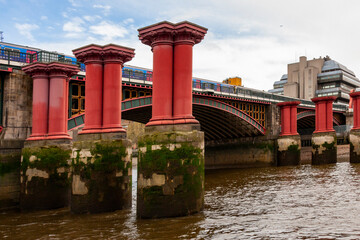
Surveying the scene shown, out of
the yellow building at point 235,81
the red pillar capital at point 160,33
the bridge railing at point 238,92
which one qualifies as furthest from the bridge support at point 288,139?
the yellow building at point 235,81

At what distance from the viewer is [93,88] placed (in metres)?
15.0

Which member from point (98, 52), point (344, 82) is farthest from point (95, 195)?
point (344, 82)

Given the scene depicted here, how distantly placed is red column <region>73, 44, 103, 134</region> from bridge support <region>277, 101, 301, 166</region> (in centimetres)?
2690

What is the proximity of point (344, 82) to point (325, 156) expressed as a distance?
55.6 metres

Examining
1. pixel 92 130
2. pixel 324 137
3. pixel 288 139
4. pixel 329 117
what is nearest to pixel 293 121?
pixel 288 139

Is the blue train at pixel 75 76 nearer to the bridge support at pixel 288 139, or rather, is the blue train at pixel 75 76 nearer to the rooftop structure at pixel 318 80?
the bridge support at pixel 288 139

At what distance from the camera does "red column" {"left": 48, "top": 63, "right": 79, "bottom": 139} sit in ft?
56.5

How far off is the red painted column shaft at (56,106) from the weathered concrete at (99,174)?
3.24m

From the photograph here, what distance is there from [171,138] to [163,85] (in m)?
1.90

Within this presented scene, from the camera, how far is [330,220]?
11.1 metres

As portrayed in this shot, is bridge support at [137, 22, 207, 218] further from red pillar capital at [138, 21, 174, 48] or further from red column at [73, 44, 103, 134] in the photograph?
red column at [73, 44, 103, 134]

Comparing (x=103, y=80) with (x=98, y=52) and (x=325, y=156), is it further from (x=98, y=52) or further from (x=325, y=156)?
(x=325, y=156)

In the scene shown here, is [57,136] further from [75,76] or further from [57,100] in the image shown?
[75,76]

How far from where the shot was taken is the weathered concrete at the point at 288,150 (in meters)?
37.4
